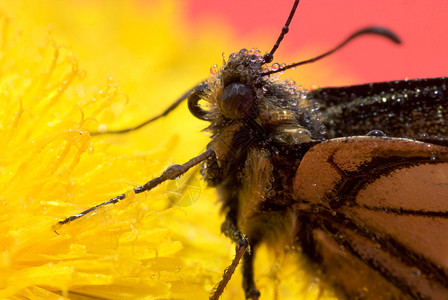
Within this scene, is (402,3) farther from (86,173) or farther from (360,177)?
(86,173)

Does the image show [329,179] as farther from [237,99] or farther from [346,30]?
[346,30]

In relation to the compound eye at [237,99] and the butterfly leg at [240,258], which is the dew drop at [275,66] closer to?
the compound eye at [237,99]

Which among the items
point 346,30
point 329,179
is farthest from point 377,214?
point 346,30

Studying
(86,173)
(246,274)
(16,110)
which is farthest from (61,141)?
(246,274)

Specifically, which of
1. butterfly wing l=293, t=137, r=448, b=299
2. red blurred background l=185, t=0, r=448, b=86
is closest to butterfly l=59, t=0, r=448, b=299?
butterfly wing l=293, t=137, r=448, b=299

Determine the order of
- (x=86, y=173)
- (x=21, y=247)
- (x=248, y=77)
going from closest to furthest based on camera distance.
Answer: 1. (x=21, y=247)
2. (x=248, y=77)
3. (x=86, y=173)

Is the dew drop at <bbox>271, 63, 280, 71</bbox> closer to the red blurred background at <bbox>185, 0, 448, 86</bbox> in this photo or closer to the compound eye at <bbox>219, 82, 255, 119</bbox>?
the compound eye at <bbox>219, 82, 255, 119</bbox>
